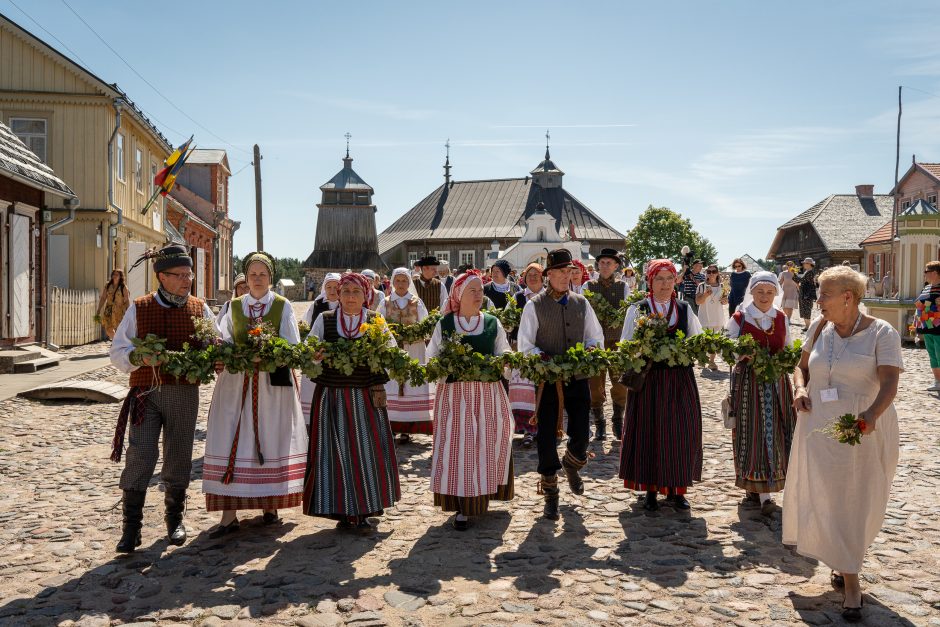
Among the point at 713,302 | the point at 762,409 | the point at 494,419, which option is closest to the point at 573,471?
the point at 494,419

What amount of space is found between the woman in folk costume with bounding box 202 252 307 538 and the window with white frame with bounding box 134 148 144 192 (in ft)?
63.6

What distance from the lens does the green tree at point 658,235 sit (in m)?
73.0

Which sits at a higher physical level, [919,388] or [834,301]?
[834,301]

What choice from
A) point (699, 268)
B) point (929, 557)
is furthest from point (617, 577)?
point (699, 268)

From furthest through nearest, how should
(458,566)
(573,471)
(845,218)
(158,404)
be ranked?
1. (845,218)
2. (573,471)
3. (158,404)
4. (458,566)

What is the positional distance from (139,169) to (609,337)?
1831cm

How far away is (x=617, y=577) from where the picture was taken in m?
4.87

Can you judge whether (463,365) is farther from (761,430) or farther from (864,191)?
(864,191)

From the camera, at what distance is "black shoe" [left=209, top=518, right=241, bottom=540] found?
5633 mm

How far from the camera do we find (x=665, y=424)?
20.4 feet

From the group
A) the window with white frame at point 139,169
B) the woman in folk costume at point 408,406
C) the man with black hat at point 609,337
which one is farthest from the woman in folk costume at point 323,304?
the window with white frame at point 139,169

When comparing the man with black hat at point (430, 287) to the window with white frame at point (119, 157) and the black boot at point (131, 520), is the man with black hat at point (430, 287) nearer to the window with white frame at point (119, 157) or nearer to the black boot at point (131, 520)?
the black boot at point (131, 520)

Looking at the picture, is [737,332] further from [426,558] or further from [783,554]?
[426,558]

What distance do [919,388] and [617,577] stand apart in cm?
974
